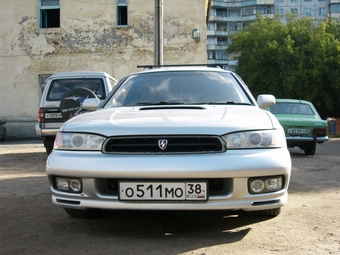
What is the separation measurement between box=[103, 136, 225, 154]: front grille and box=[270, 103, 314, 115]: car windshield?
873cm

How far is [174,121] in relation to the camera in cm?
350

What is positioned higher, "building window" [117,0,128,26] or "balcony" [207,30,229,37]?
"balcony" [207,30,229,37]

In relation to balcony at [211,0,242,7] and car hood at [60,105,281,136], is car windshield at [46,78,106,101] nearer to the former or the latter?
car hood at [60,105,281,136]

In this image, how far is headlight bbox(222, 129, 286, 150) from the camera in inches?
133

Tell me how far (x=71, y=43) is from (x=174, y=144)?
60.5 feet

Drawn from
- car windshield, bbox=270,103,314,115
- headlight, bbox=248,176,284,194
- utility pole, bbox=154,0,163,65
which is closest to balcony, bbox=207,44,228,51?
utility pole, bbox=154,0,163,65

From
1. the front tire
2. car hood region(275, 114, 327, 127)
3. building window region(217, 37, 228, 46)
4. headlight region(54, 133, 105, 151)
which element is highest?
building window region(217, 37, 228, 46)

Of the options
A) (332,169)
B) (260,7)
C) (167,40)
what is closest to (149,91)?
(332,169)

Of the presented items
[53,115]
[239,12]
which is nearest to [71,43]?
[53,115]

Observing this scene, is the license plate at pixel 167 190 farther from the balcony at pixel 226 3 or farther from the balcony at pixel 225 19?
the balcony at pixel 226 3

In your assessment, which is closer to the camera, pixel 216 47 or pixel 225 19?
pixel 216 47

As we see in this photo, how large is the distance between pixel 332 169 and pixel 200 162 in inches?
233

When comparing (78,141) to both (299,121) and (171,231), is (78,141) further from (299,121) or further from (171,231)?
(299,121)

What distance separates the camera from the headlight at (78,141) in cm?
347
